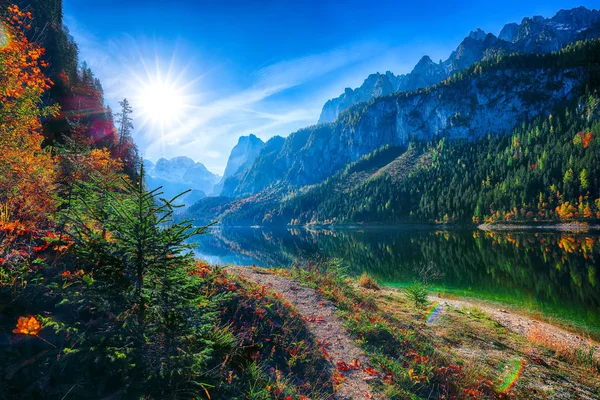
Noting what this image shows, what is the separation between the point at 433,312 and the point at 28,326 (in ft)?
60.2

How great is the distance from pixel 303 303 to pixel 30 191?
36.0 ft

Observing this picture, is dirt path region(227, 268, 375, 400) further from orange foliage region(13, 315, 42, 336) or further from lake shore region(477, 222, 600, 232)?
lake shore region(477, 222, 600, 232)

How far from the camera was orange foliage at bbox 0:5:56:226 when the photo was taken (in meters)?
7.05

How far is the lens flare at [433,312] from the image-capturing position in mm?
14554

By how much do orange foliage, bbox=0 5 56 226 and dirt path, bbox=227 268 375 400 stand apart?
365 inches

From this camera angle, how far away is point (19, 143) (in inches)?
342

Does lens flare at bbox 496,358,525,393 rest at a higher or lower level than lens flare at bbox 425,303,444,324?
higher

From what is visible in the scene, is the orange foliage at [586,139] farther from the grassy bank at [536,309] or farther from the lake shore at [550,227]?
the grassy bank at [536,309]

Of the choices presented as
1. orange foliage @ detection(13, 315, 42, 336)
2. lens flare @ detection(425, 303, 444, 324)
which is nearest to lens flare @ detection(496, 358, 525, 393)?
lens flare @ detection(425, 303, 444, 324)

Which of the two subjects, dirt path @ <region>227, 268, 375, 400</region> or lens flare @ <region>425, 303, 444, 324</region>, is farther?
lens flare @ <region>425, 303, 444, 324</region>

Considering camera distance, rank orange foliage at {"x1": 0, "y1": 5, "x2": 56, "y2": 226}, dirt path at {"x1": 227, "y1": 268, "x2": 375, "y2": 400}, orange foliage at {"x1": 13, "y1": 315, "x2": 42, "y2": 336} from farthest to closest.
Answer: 1. dirt path at {"x1": 227, "y1": 268, "x2": 375, "y2": 400}
2. orange foliage at {"x1": 0, "y1": 5, "x2": 56, "y2": 226}
3. orange foliage at {"x1": 13, "y1": 315, "x2": 42, "y2": 336}

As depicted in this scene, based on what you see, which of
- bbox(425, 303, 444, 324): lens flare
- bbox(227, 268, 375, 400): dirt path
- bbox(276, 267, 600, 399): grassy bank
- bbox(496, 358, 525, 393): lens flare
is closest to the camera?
bbox(227, 268, 375, 400): dirt path

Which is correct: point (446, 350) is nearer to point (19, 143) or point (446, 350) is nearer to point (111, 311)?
point (111, 311)

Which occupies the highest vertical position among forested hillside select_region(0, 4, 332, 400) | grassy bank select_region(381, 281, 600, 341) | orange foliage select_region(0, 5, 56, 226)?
orange foliage select_region(0, 5, 56, 226)
